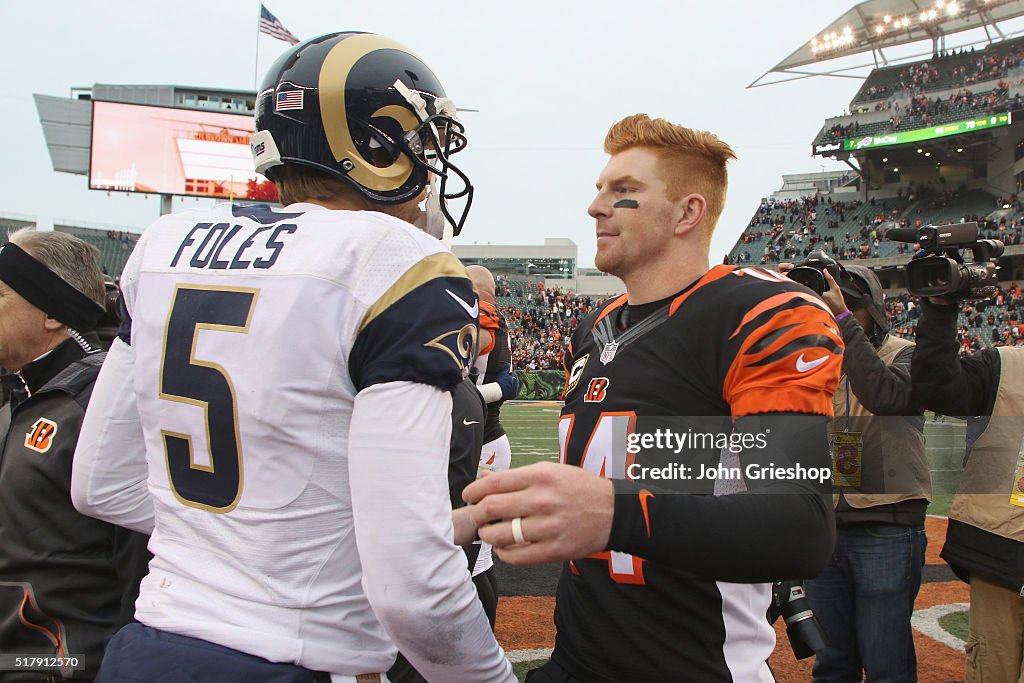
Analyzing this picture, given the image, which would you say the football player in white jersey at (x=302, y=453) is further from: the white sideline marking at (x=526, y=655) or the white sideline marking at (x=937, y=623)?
the white sideline marking at (x=937, y=623)

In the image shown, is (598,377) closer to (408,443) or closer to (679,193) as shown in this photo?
(679,193)

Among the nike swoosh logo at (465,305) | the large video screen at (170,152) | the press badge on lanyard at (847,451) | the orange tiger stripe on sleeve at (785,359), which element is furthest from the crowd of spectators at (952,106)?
the nike swoosh logo at (465,305)

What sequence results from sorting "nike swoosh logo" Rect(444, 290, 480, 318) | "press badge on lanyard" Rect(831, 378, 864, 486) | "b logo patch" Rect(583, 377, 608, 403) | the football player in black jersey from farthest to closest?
1. "press badge on lanyard" Rect(831, 378, 864, 486)
2. "b logo patch" Rect(583, 377, 608, 403)
3. "nike swoosh logo" Rect(444, 290, 480, 318)
4. the football player in black jersey

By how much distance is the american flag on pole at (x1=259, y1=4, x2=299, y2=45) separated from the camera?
26.2 m

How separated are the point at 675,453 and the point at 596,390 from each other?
0.30 metres

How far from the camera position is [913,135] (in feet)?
113

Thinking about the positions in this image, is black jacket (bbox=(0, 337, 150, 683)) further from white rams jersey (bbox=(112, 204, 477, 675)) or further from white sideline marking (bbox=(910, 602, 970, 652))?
white sideline marking (bbox=(910, 602, 970, 652))

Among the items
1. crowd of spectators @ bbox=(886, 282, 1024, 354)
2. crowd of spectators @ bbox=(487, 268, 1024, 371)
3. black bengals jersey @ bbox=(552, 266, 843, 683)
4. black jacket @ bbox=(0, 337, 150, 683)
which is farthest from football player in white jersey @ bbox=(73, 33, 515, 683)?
crowd of spectators @ bbox=(886, 282, 1024, 354)

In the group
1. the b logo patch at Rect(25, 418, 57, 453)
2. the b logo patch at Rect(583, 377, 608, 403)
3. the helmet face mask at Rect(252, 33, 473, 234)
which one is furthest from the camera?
the b logo patch at Rect(25, 418, 57, 453)

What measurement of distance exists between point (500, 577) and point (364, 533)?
→ 4864 millimetres

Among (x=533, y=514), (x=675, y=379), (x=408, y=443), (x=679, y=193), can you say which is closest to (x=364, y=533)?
(x=408, y=443)

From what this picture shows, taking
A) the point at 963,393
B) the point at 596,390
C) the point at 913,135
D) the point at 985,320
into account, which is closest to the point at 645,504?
the point at 596,390

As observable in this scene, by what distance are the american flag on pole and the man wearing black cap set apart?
87.4 feet

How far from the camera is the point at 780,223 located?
4166 centimetres
